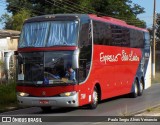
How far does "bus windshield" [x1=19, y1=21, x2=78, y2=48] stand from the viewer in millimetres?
17359

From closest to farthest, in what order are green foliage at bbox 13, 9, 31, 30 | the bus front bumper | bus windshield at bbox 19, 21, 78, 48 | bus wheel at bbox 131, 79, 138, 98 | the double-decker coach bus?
1. the bus front bumper
2. the double-decker coach bus
3. bus windshield at bbox 19, 21, 78, 48
4. bus wheel at bbox 131, 79, 138, 98
5. green foliage at bbox 13, 9, 31, 30

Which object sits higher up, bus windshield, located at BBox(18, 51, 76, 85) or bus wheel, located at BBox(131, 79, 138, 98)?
bus windshield, located at BBox(18, 51, 76, 85)

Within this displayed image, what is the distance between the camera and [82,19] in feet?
58.7

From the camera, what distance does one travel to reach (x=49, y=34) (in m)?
17.6

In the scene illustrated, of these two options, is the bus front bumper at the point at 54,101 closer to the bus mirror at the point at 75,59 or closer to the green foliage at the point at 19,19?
the bus mirror at the point at 75,59

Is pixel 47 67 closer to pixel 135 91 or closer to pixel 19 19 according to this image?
pixel 135 91

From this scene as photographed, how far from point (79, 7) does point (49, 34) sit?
39609mm

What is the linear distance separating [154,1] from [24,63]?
106 ft

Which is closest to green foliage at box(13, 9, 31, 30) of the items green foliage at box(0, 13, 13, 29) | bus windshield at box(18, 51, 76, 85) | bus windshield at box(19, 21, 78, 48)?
green foliage at box(0, 13, 13, 29)

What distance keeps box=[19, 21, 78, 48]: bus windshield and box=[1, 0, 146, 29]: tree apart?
124 ft

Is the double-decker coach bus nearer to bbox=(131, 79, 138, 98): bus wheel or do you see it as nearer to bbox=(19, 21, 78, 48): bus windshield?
bbox=(19, 21, 78, 48): bus windshield

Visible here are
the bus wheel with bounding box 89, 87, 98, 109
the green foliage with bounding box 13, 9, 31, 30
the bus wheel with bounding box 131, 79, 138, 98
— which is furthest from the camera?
the green foliage with bounding box 13, 9, 31, 30

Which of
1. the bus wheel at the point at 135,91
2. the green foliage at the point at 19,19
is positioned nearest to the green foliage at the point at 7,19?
the green foliage at the point at 19,19

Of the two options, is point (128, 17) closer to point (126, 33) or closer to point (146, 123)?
point (126, 33)
